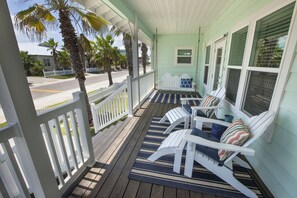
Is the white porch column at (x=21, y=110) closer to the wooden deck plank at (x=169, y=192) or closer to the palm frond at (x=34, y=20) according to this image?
the wooden deck plank at (x=169, y=192)

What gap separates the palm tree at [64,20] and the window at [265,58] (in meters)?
3.75

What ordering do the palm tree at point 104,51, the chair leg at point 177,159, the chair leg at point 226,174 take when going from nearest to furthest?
the chair leg at point 226,174, the chair leg at point 177,159, the palm tree at point 104,51

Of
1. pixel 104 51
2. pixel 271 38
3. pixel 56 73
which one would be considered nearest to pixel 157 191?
pixel 271 38

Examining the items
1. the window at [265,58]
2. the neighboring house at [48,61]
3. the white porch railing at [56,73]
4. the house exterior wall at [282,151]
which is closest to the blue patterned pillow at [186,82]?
the window at [265,58]

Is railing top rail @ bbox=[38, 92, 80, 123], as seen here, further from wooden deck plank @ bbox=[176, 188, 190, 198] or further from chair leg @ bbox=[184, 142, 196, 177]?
wooden deck plank @ bbox=[176, 188, 190, 198]

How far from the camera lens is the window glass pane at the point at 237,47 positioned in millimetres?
2359

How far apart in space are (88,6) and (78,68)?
2310 millimetres

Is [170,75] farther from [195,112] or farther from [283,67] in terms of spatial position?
[283,67]

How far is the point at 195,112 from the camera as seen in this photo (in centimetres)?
249

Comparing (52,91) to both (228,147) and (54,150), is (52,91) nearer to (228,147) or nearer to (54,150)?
(54,150)

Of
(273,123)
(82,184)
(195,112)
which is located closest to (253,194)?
(273,123)

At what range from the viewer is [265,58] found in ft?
5.76

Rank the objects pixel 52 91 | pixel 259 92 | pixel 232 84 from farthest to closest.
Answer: pixel 52 91, pixel 232 84, pixel 259 92

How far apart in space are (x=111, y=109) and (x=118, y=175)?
2.22 metres
